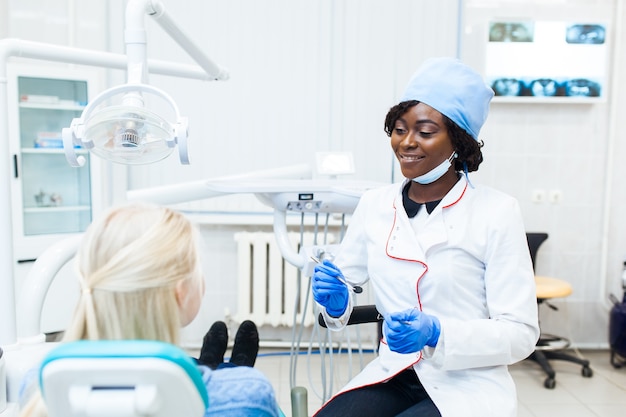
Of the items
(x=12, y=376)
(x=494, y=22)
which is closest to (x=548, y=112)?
(x=494, y=22)

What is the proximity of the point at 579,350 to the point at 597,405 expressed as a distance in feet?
2.42

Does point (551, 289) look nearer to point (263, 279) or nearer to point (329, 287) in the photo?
point (263, 279)

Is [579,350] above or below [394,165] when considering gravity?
below

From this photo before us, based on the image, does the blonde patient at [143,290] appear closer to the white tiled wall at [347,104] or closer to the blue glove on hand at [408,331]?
the blue glove on hand at [408,331]

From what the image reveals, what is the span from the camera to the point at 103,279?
29.9 inches

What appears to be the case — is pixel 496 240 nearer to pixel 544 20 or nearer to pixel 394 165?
pixel 394 165

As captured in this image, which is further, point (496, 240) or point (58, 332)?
point (58, 332)

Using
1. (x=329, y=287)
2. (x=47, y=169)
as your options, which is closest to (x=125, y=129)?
(x=329, y=287)

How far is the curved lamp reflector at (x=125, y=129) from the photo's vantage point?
106cm

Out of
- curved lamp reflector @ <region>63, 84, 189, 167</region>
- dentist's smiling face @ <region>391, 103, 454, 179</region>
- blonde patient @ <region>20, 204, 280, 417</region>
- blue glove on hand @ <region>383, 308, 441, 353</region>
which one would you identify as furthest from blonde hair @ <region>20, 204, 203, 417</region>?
dentist's smiling face @ <region>391, 103, 454, 179</region>

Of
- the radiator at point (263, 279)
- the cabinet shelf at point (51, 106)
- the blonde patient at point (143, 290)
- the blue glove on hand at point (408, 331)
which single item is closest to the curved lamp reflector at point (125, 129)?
the blonde patient at point (143, 290)

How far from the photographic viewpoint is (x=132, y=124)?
3.52ft

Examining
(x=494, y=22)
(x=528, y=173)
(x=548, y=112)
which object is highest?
(x=494, y=22)

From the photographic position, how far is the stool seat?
105 inches
